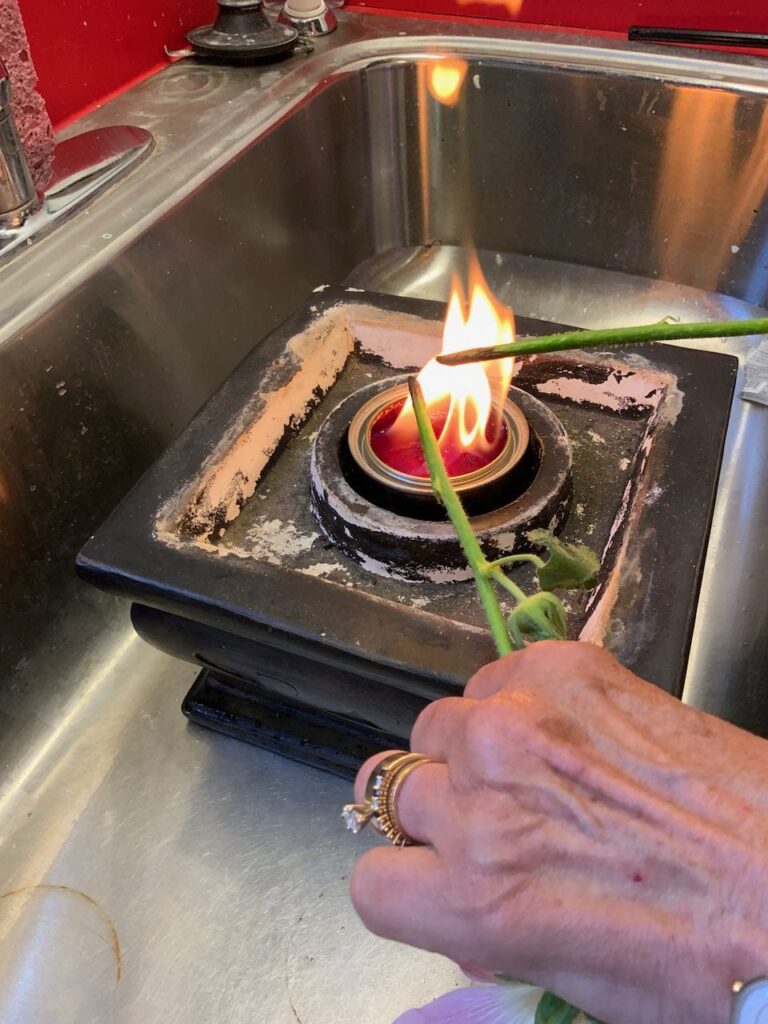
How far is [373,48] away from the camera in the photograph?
1.06 m

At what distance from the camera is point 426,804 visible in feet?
1.19

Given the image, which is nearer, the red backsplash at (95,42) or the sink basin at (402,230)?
the sink basin at (402,230)

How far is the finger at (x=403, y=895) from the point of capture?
34cm

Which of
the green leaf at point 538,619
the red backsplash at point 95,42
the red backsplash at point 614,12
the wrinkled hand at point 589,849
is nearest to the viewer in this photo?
the wrinkled hand at point 589,849

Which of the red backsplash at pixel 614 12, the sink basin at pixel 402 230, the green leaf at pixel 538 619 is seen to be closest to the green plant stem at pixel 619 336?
the green leaf at pixel 538 619

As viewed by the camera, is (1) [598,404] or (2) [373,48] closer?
(1) [598,404]

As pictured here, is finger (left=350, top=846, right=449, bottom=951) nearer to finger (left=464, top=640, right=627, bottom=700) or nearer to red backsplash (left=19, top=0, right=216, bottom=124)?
finger (left=464, top=640, right=627, bottom=700)

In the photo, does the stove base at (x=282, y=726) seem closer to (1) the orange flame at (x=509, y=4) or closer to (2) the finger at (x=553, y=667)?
(2) the finger at (x=553, y=667)

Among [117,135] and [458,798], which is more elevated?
[117,135]

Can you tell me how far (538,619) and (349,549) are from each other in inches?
7.6

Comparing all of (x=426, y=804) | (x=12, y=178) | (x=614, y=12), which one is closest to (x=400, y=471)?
(x=426, y=804)

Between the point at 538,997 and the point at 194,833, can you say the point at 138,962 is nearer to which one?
the point at 194,833

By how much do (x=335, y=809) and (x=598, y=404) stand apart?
426 mm

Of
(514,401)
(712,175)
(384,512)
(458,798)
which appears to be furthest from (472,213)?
(458,798)
